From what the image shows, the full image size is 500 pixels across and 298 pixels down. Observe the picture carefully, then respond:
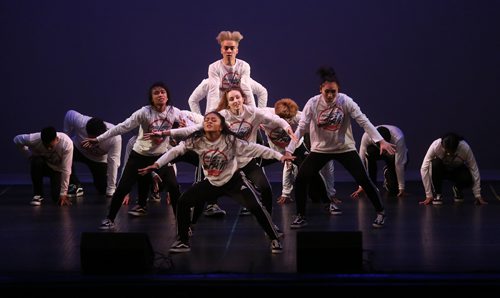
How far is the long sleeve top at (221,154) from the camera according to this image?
641 cm

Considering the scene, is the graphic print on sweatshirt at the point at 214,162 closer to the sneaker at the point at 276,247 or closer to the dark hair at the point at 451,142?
the sneaker at the point at 276,247

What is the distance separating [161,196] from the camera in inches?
365

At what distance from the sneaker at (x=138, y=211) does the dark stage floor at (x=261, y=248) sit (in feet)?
0.26

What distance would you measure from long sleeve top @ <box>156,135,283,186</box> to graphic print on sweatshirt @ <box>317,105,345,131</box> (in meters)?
0.80

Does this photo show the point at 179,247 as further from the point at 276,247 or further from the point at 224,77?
the point at 224,77

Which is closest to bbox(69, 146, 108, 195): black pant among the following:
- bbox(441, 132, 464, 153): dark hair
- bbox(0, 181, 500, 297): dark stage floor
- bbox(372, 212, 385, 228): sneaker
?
bbox(0, 181, 500, 297): dark stage floor

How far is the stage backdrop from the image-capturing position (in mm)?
10969

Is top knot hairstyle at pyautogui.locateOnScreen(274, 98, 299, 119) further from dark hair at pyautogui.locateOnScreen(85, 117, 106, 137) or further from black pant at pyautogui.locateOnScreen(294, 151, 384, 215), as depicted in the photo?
dark hair at pyautogui.locateOnScreen(85, 117, 106, 137)

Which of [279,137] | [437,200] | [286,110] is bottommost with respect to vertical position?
[437,200]

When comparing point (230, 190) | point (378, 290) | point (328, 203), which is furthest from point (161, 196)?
point (378, 290)

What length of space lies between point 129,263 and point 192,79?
232 inches

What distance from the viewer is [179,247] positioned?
6227 millimetres

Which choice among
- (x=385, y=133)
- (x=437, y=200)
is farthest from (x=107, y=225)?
(x=385, y=133)

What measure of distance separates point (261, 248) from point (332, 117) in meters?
1.40
